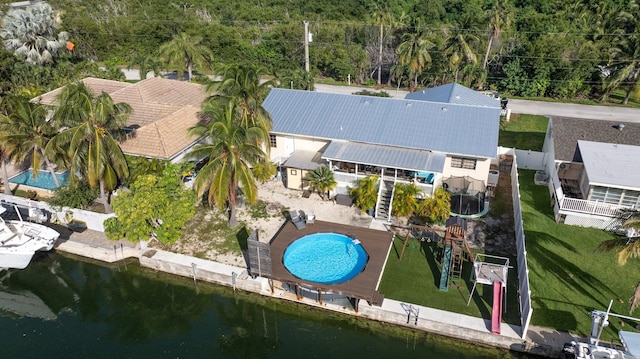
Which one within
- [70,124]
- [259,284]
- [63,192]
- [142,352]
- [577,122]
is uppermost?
[70,124]

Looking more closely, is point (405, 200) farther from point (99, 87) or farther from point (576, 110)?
point (99, 87)

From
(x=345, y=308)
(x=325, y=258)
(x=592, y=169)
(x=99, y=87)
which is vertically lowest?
(x=345, y=308)

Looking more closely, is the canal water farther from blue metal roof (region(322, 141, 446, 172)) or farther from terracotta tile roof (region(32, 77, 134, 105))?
terracotta tile roof (region(32, 77, 134, 105))

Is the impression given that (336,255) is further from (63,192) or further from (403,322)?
(63,192)

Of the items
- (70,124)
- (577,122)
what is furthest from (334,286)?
(577,122)

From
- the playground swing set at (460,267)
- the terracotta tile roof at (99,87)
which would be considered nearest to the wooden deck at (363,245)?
the playground swing set at (460,267)

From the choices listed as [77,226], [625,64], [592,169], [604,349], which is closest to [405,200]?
[592,169]

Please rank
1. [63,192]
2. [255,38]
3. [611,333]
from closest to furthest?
[611,333], [63,192], [255,38]
